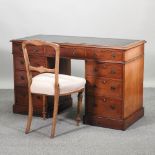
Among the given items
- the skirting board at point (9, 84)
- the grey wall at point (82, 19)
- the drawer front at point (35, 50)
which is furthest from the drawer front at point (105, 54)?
the skirting board at point (9, 84)

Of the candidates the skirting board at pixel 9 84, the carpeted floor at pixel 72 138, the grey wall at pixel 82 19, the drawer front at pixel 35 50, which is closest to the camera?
the carpeted floor at pixel 72 138

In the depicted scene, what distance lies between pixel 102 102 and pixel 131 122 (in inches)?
13.9

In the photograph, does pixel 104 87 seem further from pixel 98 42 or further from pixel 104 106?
pixel 98 42

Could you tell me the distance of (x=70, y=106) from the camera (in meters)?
4.75

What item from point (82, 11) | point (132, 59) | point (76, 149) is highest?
point (82, 11)

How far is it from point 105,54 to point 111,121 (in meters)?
→ 0.63

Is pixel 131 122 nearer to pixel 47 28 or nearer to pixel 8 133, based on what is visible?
pixel 8 133

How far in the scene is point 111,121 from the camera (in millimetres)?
4016

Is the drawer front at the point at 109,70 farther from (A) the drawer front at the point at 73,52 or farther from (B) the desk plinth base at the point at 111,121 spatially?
(B) the desk plinth base at the point at 111,121

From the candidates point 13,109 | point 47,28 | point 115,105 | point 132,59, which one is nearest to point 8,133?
point 13,109

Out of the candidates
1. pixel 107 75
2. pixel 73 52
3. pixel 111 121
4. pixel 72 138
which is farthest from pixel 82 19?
pixel 72 138

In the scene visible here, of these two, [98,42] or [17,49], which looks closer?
[98,42]

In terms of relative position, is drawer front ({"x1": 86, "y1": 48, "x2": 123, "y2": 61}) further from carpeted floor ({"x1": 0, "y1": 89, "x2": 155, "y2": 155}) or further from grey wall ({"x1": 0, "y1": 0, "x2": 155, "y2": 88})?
grey wall ({"x1": 0, "y1": 0, "x2": 155, "y2": 88})

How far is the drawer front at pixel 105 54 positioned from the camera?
3850 millimetres
